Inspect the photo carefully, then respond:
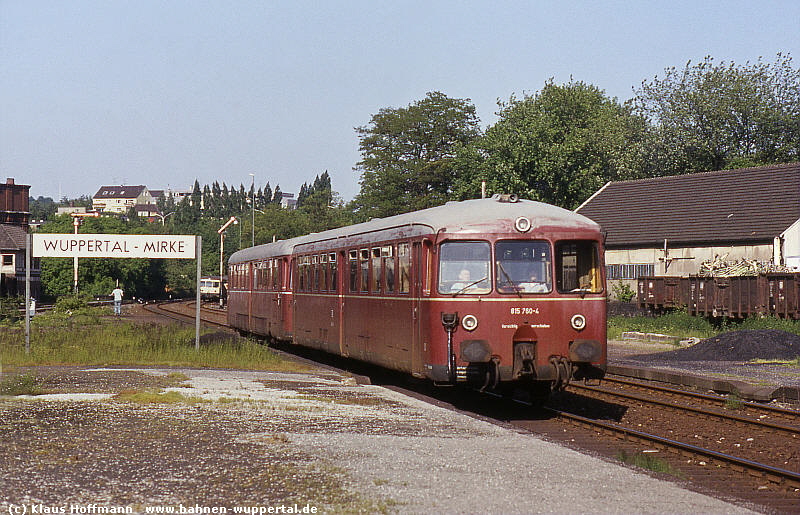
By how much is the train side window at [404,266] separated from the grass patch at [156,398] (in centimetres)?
339

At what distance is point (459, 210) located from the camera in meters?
14.6

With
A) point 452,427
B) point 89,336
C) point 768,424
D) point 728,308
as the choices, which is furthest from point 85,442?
point 728,308

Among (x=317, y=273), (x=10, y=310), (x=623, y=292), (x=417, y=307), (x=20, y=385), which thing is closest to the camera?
(x=417, y=307)

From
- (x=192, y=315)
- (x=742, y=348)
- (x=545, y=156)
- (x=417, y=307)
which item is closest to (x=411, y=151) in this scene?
(x=545, y=156)

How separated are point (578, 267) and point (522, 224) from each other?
3.28ft

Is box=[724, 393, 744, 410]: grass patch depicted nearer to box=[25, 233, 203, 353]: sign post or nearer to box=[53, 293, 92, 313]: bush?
box=[25, 233, 203, 353]: sign post

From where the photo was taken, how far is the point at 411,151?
82562 mm

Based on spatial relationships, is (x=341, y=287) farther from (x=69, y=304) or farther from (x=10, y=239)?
(x=10, y=239)

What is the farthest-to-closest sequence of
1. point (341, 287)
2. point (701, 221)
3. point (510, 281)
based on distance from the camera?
point (701, 221)
point (341, 287)
point (510, 281)

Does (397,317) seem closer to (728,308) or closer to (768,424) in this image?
(768,424)

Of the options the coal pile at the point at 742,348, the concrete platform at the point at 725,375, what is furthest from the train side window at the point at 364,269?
the coal pile at the point at 742,348

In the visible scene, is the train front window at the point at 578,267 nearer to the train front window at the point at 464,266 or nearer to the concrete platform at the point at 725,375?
the train front window at the point at 464,266

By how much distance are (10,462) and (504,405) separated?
8.26m

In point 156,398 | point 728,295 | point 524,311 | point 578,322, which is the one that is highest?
point 728,295
